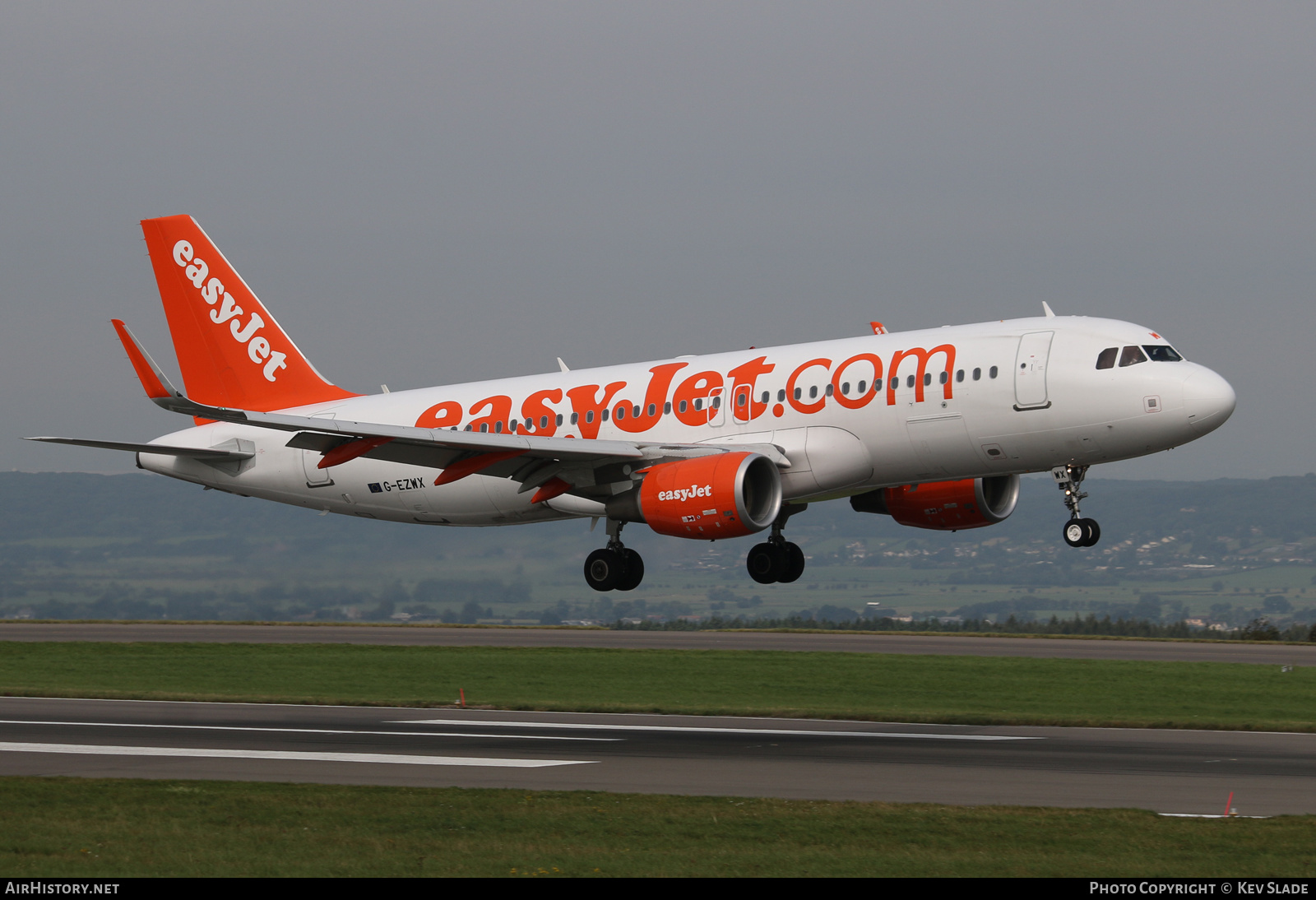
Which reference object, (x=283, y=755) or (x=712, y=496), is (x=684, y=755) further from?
(x=283, y=755)

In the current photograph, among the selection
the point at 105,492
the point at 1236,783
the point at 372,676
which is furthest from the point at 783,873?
the point at 105,492

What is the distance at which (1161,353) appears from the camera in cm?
3294

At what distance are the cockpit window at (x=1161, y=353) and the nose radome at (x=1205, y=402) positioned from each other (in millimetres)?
715

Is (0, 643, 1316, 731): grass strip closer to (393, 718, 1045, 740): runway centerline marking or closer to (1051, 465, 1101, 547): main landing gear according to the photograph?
(393, 718, 1045, 740): runway centerline marking

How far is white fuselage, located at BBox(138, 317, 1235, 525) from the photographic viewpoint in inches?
1286

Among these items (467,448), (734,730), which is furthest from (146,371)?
(734,730)

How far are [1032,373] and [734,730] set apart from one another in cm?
1019

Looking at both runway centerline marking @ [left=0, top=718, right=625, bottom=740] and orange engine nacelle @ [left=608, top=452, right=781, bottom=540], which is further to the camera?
orange engine nacelle @ [left=608, top=452, right=781, bottom=540]

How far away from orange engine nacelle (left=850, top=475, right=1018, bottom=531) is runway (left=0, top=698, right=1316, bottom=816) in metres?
5.35

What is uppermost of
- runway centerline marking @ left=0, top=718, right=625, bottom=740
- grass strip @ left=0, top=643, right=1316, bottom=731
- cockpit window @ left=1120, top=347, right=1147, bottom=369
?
cockpit window @ left=1120, top=347, right=1147, bottom=369

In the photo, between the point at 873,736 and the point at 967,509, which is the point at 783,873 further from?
the point at 967,509

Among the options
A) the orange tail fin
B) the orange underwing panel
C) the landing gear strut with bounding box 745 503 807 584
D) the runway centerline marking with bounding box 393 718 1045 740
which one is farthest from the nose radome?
the orange tail fin

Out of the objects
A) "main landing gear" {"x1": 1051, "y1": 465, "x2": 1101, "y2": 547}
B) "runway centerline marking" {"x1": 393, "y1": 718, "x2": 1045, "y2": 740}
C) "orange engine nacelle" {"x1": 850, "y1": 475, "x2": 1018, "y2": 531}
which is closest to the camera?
"main landing gear" {"x1": 1051, "y1": 465, "x2": 1101, "y2": 547}

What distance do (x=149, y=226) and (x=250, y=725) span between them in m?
18.2
